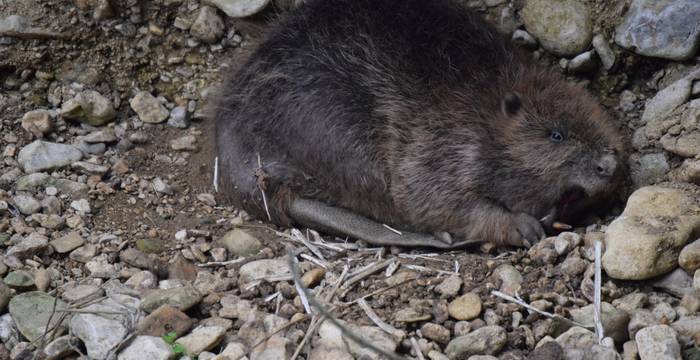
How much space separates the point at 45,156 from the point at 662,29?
3671 millimetres

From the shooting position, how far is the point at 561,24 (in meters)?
5.71

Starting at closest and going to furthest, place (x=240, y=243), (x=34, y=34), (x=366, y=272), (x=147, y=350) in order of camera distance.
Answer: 1. (x=147, y=350)
2. (x=366, y=272)
3. (x=240, y=243)
4. (x=34, y=34)

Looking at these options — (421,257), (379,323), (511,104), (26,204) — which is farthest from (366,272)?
(26,204)

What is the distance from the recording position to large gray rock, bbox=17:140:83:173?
5.57 m

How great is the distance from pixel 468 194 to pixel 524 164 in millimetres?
363

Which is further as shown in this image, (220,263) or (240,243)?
(240,243)

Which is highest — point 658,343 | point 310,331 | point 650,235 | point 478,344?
point 650,235

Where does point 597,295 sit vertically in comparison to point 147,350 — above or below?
above

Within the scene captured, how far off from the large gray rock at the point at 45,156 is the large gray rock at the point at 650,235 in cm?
318

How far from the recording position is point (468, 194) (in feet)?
17.3

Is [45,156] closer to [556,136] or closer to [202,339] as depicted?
[202,339]

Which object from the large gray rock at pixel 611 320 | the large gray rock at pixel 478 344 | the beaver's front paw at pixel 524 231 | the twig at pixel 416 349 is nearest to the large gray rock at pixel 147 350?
the twig at pixel 416 349

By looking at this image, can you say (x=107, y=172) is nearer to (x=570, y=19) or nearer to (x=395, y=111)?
(x=395, y=111)

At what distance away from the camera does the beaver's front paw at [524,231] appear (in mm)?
5047
